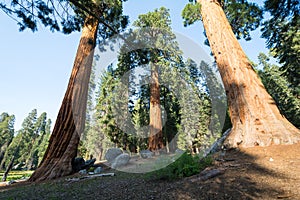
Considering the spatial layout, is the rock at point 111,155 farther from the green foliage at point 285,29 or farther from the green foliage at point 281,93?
the green foliage at point 281,93

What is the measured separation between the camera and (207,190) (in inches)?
80.5

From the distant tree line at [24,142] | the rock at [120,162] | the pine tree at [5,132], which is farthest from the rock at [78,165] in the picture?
A: the pine tree at [5,132]

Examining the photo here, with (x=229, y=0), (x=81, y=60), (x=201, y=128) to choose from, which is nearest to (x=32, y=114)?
(x=201, y=128)

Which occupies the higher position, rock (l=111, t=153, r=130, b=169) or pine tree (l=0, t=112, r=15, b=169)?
pine tree (l=0, t=112, r=15, b=169)

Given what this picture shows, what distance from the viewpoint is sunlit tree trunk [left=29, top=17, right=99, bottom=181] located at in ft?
16.5

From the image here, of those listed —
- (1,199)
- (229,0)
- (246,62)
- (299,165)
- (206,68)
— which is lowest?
(1,199)

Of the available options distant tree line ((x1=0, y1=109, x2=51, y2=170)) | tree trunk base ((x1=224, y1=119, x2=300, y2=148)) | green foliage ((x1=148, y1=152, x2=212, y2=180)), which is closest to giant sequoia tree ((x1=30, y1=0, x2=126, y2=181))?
green foliage ((x1=148, y1=152, x2=212, y2=180))

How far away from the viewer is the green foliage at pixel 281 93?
1628 cm

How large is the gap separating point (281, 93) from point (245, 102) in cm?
2353

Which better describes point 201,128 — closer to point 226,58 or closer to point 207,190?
point 226,58

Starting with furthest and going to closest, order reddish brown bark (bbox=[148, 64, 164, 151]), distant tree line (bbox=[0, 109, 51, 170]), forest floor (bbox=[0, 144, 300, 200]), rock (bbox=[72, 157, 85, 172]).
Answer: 1. distant tree line (bbox=[0, 109, 51, 170])
2. reddish brown bark (bbox=[148, 64, 164, 151])
3. rock (bbox=[72, 157, 85, 172])
4. forest floor (bbox=[0, 144, 300, 200])

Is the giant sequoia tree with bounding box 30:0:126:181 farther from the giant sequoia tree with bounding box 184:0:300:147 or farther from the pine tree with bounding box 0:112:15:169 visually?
the pine tree with bounding box 0:112:15:169

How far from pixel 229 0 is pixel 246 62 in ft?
14.0

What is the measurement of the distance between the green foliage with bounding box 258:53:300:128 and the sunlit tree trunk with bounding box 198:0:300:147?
10.2 m
